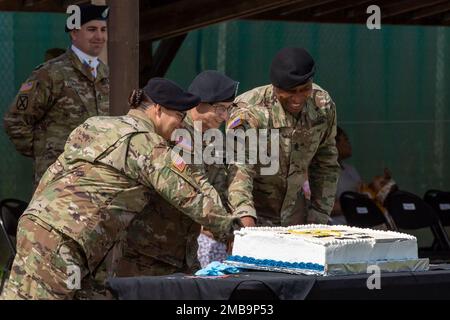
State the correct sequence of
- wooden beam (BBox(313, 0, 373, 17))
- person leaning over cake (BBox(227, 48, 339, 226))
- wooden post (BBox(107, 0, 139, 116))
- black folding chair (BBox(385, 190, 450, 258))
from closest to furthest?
person leaning over cake (BBox(227, 48, 339, 226))
wooden post (BBox(107, 0, 139, 116))
black folding chair (BBox(385, 190, 450, 258))
wooden beam (BBox(313, 0, 373, 17))

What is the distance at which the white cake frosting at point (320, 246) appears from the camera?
5430 mm

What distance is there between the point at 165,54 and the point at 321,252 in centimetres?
526

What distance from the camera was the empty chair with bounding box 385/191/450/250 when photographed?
33.9 feet

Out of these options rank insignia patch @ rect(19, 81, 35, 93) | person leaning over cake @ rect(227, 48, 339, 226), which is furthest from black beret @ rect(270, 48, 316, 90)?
rank insignia patch @ rect(19, 81, 35, 93)

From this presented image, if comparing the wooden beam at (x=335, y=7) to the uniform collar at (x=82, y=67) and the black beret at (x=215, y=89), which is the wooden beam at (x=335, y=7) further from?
the black beret at (x=215, y=89)

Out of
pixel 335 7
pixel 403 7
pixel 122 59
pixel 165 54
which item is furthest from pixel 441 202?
pixel 122 59

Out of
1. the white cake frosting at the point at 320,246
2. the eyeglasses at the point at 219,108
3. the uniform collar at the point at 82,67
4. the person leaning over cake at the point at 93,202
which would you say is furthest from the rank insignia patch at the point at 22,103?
the white cake frosting at the point at 320,246

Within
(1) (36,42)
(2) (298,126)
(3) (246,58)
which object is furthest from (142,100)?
(3) (246,58)

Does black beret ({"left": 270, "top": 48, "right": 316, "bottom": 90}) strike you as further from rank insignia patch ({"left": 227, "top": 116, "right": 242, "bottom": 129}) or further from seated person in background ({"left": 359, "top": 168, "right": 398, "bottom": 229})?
seated person in background ({"left": 359, "top": 168, "right": 398, "bottom": 229})

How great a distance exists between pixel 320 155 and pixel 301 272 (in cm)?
183

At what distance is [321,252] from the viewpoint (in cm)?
539

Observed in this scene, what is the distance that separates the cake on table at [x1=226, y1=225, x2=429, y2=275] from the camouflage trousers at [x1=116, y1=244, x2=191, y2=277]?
748 millimetres

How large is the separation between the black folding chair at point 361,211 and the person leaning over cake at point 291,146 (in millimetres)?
2965

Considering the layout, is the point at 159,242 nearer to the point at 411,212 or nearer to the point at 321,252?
the point at 321,252
